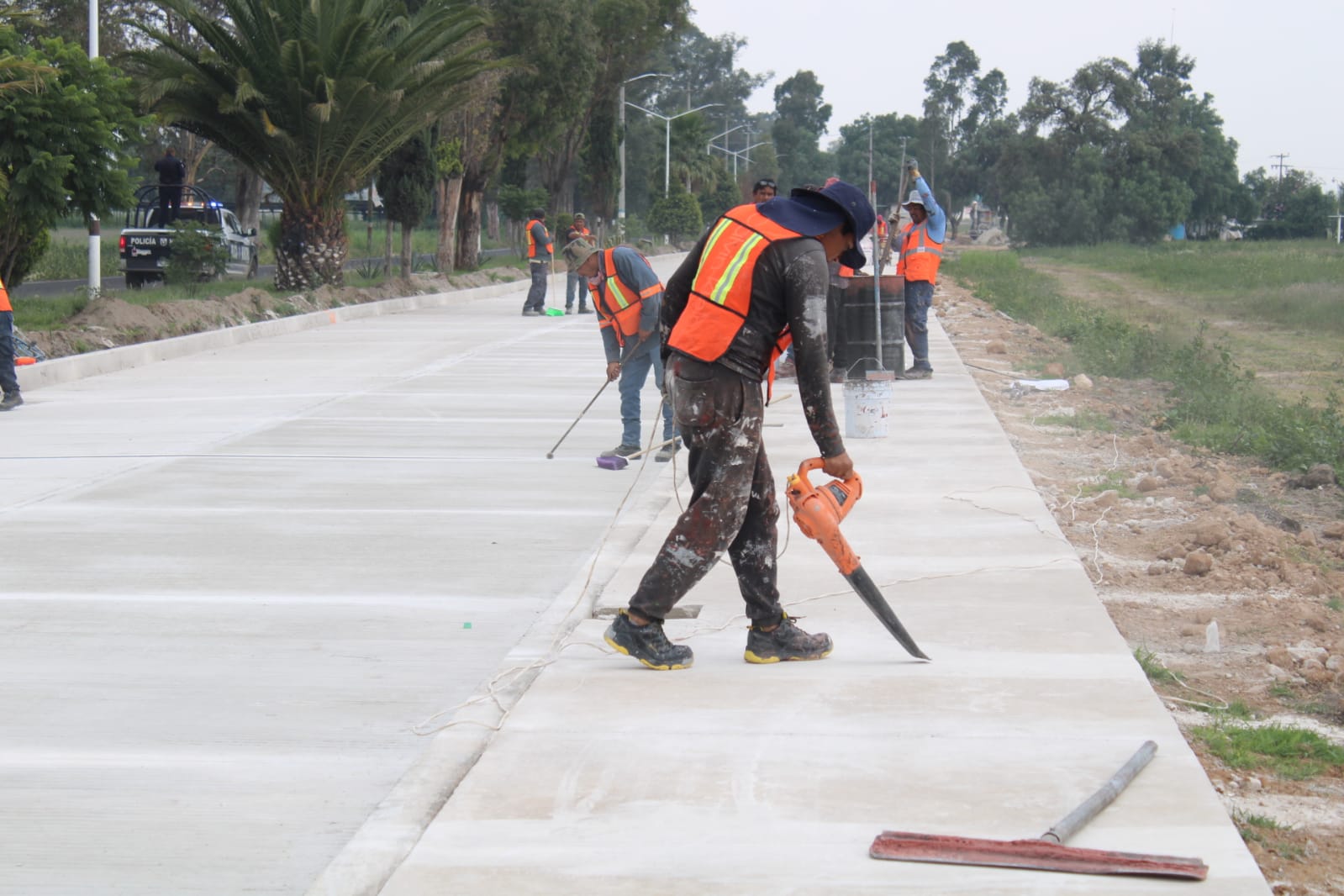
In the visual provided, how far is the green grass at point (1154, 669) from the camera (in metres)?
5.91

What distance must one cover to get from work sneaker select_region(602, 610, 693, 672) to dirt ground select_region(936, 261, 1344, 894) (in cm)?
→ 187

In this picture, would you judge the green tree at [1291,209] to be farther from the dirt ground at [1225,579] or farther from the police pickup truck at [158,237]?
the dirt ground at [1225,579]

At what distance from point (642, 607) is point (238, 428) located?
778 cm

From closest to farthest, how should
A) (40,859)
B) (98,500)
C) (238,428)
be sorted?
(40,859), (98,500), (238,428)

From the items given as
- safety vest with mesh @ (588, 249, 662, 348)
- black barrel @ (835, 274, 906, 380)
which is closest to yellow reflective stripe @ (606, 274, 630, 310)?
safety vest with mesh @ (588, 249, 662, 348)

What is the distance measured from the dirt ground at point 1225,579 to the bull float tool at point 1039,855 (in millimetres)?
459

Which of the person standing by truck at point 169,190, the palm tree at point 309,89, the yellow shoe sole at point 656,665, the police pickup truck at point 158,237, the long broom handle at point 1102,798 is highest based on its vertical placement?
the palm tree at point 309,89

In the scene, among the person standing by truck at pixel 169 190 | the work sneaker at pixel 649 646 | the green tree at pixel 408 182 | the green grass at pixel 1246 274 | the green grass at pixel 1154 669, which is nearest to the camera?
the work sneaker at pixel 649 646

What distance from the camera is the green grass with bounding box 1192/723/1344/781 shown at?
498cm

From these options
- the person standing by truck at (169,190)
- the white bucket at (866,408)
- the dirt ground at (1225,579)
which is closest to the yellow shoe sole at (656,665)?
the dirt ground at (1225,579)

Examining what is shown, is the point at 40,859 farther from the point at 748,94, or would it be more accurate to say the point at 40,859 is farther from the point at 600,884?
the point at 748,94

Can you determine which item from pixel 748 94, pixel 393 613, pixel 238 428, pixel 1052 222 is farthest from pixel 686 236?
pixel 393 613

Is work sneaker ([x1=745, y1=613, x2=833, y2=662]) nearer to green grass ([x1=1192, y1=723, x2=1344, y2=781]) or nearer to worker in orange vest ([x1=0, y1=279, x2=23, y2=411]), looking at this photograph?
green grass ([x1=1192, y1=723, x2=1344, y2=781])

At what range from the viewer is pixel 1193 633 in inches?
258
